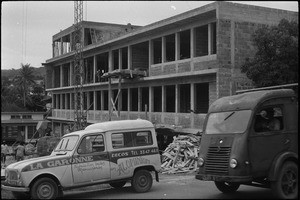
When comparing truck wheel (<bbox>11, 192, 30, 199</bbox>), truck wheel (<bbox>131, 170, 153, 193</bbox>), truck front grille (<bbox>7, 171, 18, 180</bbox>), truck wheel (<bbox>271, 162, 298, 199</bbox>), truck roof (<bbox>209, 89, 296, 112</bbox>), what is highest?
truck roof (<bbox>209, 89, 296, 112</bbox>)

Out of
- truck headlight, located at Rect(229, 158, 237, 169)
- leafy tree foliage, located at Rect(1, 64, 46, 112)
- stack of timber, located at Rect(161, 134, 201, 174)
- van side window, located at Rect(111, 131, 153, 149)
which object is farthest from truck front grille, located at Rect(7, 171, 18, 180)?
leafy tree foliage, located at Rect(1, 64, 46, 112)

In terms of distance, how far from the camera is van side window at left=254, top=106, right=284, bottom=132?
8.67 meters

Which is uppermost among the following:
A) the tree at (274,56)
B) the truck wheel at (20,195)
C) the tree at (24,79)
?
the tree at (24,79)

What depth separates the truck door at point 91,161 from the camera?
10297mm

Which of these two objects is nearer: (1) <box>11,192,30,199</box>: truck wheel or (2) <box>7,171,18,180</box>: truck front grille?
(2) <box>7,171,18,180</box>: truck front grille

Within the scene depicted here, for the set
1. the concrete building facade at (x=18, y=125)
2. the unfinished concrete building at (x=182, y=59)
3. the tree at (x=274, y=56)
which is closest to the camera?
the tree at (x=274, y=56)

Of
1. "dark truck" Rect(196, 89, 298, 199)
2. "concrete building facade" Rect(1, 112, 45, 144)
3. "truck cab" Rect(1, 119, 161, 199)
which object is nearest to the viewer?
"dark truck" Rect(196, 89, 298, 199)

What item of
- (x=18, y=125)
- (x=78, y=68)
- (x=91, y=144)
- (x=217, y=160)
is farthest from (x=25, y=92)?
(x=217, y=160)

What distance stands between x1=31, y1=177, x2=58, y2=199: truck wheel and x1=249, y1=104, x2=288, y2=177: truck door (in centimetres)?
495

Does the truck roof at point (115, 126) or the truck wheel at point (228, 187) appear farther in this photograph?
the truck roof at point (115, 126)

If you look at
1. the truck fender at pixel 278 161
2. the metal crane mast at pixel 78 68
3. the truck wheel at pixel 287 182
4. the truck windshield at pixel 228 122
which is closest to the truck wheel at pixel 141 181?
the truck windshield at pixel 228 122

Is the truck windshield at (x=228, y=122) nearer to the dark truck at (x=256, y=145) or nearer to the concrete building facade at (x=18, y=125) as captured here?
the dark truck at (x=256, y=145)

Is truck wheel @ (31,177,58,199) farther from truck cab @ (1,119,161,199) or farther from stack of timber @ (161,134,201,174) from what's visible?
stack of timber @ (161,134,201,174)

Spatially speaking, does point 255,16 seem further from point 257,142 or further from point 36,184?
point 36,184
